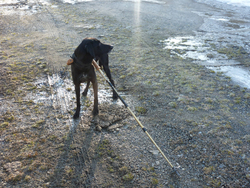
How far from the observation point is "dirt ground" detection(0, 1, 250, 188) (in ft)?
10.3

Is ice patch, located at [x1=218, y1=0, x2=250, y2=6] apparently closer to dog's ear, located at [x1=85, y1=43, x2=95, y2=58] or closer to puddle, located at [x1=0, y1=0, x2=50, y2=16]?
puddle, located at [x1=0, y1=0, x2=50, y2=16]

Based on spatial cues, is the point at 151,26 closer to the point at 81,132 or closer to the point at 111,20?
the point at 111,20

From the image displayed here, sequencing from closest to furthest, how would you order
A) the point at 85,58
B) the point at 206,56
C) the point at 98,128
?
the point at 85,58 < the point at 98,128 < the point at 206,56

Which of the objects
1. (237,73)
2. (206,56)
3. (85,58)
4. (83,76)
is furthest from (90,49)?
(206,56)

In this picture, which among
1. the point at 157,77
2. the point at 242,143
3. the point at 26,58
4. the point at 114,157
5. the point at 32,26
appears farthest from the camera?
the point at 32,26

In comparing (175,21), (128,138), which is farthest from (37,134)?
(175,21)

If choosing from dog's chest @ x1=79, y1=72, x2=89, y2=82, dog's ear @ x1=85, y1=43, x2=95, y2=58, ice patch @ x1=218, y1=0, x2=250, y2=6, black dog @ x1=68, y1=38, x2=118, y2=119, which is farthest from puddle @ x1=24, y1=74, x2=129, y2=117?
ice patch @ x1=218, y1=0, x2=250, y2=6

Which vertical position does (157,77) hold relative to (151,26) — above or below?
below

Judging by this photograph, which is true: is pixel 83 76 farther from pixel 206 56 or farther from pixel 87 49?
pixel 206 56

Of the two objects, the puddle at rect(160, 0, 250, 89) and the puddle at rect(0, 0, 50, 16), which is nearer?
the puddle at rect(160, 0, 250, 89)

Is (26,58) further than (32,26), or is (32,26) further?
(32,26)

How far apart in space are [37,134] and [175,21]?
1008cm

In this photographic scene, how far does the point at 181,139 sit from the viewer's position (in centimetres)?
380

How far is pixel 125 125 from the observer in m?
4.14
